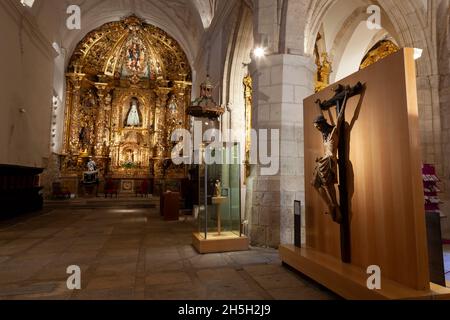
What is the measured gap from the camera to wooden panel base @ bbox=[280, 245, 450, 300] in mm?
A: 2016

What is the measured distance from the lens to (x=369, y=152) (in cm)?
256

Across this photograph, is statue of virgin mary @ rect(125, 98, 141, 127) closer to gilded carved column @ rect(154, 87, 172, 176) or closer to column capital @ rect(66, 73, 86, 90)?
gilded carved column @ rect(154, 87, 172, 176)

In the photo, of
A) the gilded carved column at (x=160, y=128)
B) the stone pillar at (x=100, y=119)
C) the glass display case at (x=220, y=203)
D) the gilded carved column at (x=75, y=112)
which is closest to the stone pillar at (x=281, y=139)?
the glass display case at (x=220, y=203)

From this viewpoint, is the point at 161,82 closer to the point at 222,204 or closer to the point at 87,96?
the point at 87,96

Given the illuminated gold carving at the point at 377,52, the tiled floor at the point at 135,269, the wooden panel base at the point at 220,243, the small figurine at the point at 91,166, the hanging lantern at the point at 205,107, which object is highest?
the illuminated gold carving at the point at 377,52

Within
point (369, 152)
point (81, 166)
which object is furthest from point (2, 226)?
point (81, 166)

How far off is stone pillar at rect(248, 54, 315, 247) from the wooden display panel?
1.65 m

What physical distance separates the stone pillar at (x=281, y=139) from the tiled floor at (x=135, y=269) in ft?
1.64

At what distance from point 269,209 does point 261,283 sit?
184 centimetres

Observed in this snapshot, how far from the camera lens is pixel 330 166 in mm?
2887

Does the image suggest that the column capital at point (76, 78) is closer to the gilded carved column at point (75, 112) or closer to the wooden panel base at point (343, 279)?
the gilded carved column at point (75, 112)

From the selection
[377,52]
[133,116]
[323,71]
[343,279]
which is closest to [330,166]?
[343,279]

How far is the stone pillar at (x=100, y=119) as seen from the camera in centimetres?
1555

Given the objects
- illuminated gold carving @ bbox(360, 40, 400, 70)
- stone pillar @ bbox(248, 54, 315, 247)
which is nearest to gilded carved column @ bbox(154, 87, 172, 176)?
illuminated gold carving @ bbox(360, 40, 400, 70)
